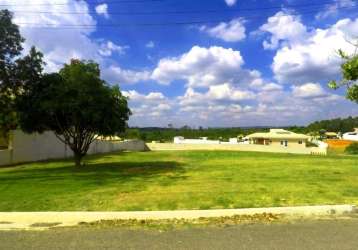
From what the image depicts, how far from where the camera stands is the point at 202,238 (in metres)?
8.40

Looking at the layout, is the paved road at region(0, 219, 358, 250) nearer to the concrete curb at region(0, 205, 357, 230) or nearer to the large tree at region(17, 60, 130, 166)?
the concrete curb at region(0, 205, 357, 230)

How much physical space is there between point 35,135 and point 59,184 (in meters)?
18.4

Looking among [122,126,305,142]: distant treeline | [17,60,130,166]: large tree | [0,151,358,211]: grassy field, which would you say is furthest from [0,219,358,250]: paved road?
[122,126,305,142]: distant treeline

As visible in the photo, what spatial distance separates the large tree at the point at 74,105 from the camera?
2353cm

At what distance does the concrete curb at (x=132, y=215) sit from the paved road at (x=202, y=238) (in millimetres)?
744

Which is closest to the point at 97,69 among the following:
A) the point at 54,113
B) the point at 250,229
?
the point at 54,113

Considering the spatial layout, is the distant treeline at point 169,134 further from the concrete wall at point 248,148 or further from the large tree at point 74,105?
the large tree at point 74,105

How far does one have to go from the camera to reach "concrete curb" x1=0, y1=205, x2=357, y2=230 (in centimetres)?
986

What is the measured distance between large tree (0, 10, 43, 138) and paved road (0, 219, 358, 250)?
16957 mm

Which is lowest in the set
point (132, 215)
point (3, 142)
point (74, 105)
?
point (132, 215)

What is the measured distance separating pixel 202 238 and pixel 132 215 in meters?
2.48

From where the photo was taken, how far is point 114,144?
185ft

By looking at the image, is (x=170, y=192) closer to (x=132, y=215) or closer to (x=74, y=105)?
(x=132, y=215)

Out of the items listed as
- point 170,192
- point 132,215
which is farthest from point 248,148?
point 132,215
